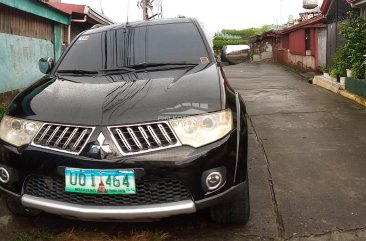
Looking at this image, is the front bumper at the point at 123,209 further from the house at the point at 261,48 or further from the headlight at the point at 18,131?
the house at the point at 261,48

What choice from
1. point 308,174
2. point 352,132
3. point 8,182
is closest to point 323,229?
point 308,174

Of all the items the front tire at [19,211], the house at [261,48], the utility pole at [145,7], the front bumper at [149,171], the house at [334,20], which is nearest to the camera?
the front bumper at [149,171]

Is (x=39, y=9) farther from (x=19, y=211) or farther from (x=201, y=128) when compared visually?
(x=201, y=128)

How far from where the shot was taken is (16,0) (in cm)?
800

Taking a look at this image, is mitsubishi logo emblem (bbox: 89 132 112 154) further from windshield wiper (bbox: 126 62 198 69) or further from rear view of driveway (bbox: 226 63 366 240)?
rear view of driveway (bbox: 226 63 366 240)

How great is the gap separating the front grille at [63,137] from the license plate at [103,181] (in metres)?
0.14

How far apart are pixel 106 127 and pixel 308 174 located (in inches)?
97.1

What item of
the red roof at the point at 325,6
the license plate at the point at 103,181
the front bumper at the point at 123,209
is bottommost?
the front bumper at the point at 123,209

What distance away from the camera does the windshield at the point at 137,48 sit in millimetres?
3660

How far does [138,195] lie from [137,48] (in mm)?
1705

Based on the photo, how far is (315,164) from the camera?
14.7 feet

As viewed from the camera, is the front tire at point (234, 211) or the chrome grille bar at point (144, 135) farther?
the front tire at point (234, 211)

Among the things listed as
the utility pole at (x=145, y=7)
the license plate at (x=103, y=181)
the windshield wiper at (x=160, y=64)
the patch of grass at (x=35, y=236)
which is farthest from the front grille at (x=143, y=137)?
the utility pole at (x=145, y=7)

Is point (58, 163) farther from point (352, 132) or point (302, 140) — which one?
point (352, 132)
